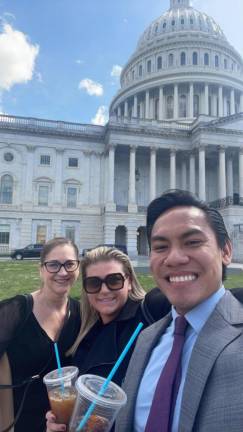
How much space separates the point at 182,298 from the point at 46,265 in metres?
2.23

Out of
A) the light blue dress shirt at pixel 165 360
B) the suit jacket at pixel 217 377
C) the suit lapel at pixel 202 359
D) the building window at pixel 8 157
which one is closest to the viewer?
the suit jacket at pixel 217 377

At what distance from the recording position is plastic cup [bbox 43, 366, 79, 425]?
2.11 meters

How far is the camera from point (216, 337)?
5.82 feet

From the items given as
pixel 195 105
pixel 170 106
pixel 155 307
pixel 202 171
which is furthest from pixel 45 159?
pixel 155 307

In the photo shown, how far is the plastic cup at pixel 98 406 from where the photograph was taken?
1806 mm

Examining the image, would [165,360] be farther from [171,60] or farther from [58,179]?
[171,60]

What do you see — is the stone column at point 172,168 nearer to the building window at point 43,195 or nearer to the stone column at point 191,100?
the stone column at point 191,100

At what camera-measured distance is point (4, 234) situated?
4000 cm

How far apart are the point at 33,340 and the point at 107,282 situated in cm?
105

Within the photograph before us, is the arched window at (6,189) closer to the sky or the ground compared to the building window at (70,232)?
closer to the sky

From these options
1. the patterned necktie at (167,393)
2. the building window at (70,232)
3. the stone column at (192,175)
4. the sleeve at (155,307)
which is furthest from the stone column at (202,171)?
the patterned necktie at (167,393)

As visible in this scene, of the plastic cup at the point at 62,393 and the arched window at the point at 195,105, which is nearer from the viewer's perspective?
the plastic cup at the point at 62,393

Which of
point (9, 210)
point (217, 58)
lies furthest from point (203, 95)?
point (9, 210)

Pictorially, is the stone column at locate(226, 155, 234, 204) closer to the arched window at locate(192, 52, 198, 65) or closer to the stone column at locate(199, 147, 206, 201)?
the stone column at locate(199, 147, 206, 201)
